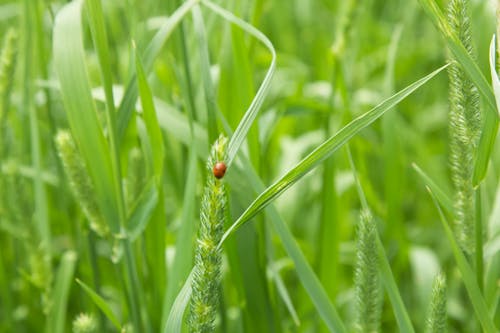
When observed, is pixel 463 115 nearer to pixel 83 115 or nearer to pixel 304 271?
pixel 304 271

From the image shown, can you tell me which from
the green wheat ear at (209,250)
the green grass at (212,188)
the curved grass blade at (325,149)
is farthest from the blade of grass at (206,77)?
the green wheat ear at (209,250)

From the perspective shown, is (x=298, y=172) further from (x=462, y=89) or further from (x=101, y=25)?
(x=101, y=25)

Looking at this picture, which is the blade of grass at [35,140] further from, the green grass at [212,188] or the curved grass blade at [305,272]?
the curved grass blade at [305,272]

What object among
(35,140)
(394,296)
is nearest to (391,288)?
(394,296)

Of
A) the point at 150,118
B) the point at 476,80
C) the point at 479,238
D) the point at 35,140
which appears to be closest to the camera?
the point at 476,80

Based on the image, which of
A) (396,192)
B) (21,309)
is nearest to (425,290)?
(396,192)
